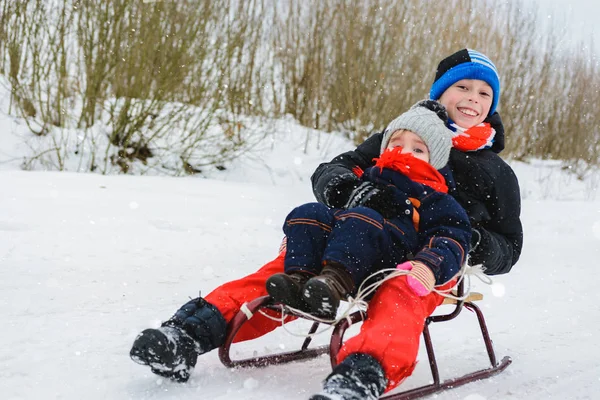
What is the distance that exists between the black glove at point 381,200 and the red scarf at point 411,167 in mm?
110

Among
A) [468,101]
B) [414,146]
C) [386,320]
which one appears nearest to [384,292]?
[386,320]

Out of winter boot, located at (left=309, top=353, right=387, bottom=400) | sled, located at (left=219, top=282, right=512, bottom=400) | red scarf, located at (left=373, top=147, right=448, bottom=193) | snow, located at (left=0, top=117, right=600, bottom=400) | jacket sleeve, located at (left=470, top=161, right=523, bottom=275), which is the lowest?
snow, located at (left=0, top=117, right=600, bottom=400)

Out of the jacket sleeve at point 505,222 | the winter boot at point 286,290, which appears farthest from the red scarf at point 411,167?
the winter boot at point 286,290

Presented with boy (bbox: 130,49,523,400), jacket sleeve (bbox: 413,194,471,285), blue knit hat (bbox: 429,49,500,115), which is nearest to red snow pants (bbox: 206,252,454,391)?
boy (bbox: 130,49,523,400)

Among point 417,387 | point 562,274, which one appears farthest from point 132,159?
point 417,387

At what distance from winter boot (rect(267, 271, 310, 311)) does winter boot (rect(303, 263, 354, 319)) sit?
5 cm

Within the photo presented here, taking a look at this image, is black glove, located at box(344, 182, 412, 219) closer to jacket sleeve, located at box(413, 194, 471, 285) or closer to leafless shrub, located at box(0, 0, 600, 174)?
jacket sleeve, located at box(413, 194, 471, 285)

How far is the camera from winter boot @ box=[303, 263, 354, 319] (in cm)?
184

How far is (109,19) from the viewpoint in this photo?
22.4ft

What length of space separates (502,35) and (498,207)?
1075 cm

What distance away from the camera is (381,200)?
215 centimetres

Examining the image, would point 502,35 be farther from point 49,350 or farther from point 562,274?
point 49,350

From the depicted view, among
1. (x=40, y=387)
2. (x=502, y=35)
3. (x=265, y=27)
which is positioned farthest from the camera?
(x=502, y=35)

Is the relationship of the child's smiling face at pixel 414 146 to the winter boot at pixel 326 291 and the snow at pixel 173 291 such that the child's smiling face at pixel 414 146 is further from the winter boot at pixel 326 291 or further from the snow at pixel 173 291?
the snow at pixel 173 291
